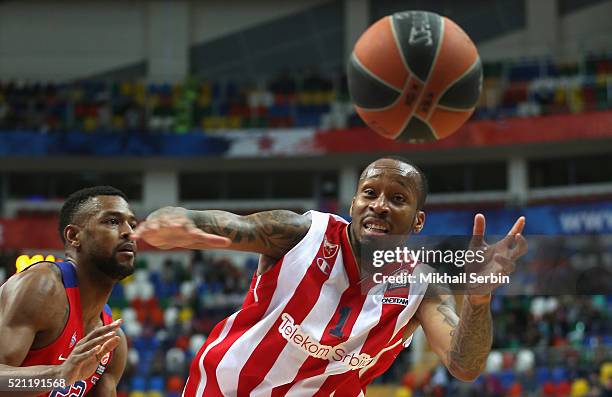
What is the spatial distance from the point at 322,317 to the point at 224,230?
2.22 ft

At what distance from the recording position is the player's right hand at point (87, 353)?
3.35 m

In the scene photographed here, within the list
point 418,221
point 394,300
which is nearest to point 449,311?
point 394,300

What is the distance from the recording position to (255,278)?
3.65 metres

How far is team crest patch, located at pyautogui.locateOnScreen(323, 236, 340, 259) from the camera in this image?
3.54 metres

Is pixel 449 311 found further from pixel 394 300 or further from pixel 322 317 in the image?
pixel 322 317

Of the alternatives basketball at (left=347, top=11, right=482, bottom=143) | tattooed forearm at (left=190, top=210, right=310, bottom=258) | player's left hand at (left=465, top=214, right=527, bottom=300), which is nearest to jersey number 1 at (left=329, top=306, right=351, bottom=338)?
tattooed forearm at (left=190, top=210, right=310, bottom=258)

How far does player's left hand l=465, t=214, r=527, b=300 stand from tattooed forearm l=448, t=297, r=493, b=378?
5.1 inches

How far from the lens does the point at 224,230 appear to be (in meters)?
3.07

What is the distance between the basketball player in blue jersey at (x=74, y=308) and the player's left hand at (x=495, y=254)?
144cm

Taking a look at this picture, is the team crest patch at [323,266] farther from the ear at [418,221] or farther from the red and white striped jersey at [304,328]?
the ear at [418,221]

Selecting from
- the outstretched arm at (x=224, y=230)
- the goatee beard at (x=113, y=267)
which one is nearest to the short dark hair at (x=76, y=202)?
the goatee beard at (x=113, y=267)

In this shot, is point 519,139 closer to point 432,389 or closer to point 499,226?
point 499,226

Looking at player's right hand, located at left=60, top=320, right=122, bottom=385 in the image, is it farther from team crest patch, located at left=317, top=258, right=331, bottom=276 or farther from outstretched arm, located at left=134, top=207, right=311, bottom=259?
team crest patch, located at left=317, top=258, right=331, bottom=276

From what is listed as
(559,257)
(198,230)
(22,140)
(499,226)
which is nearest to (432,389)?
(499,226)
